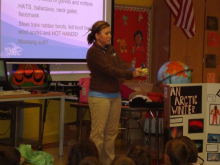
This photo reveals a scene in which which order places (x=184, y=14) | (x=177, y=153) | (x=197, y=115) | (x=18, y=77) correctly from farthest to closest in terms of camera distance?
(x=184, y=14) → (x=18, y=77) → (x=197, y=115) → (x=177, y=153)

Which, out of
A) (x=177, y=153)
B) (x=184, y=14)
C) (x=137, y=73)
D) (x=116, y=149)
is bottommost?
(x=116, y=149)

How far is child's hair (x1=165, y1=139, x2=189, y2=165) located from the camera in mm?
Answer: 2494

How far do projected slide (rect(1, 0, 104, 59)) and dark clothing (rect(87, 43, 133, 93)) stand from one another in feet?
4.86

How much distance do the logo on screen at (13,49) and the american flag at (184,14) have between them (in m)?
2.88

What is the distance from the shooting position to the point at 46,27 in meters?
5.25

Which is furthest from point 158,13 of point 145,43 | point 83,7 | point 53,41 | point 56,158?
point 56,158

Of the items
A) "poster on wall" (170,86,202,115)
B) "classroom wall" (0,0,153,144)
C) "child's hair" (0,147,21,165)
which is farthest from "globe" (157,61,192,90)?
"child's hair" (0,147,21,165)

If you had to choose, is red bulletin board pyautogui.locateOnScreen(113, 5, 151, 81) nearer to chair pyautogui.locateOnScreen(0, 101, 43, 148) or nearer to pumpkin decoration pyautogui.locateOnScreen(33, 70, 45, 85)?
pumpkin decoration pyautogui.locateOnScreen(33, 70, 45, 85)

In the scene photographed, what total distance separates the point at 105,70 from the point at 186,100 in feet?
2.80

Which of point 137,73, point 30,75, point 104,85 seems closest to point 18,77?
point 30,75

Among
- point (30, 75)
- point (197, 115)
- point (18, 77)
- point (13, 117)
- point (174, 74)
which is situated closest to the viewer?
point (197, 115)

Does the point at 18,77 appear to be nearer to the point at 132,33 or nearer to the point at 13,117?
the point at 13,117

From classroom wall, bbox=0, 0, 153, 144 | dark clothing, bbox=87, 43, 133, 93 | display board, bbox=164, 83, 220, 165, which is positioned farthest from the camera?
classroom wall, bbox=0, 0, 153, 144

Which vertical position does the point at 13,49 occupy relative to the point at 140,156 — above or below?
above
